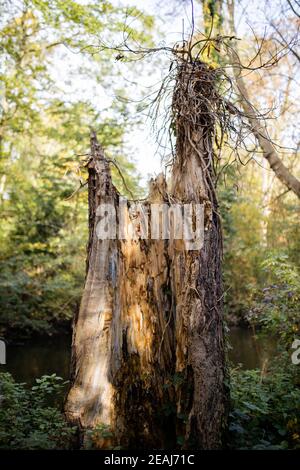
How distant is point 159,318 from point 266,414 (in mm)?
1336

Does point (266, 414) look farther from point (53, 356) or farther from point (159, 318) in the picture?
point (53, 356)

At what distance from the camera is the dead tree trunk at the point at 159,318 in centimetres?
334

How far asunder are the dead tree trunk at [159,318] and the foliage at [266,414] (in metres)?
0.27

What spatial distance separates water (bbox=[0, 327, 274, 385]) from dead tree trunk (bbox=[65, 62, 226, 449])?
462cm

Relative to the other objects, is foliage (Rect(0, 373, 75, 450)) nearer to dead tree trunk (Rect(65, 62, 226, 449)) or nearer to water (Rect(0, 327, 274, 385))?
dead tree trunk (Rect(65, 62, 226, 449))

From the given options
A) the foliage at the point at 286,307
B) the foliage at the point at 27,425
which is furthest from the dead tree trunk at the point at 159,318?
the foliage at the point at 286,307

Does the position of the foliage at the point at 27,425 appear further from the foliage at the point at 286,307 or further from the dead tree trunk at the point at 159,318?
the foliage at the point at 286,307

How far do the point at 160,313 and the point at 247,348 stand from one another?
23.2ft

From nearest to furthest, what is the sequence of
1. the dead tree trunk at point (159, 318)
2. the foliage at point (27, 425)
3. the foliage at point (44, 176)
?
the foliage at point (27, 425) < the dead tree trunk at point (159, 318) < the foliage at point (44, 176)

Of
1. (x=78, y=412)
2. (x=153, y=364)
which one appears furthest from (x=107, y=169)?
(x=78, y=412)

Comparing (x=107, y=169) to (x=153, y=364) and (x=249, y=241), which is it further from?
(x=249, y=241)
